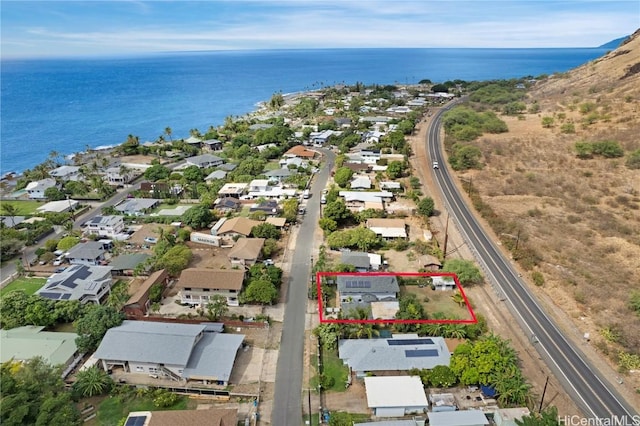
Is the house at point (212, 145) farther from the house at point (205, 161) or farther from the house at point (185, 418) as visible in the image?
the house at point (185, 418)

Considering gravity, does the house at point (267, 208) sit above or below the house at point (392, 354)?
above

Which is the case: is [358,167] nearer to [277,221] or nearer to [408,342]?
[277,221]

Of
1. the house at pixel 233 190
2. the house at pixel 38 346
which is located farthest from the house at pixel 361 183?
the house at pixel 38 346

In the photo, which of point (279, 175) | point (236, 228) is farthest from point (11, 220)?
point (279, 175)

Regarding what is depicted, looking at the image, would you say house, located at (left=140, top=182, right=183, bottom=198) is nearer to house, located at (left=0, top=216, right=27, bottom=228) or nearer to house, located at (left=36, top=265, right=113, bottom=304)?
house, located at (left=0, top=216, right=27, bottom=228)

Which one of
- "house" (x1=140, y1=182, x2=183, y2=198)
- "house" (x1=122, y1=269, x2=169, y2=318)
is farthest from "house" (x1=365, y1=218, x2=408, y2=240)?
"house" (x1=140, y1=182, x2=183, y2=198)
